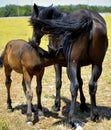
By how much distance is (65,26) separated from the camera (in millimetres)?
6812

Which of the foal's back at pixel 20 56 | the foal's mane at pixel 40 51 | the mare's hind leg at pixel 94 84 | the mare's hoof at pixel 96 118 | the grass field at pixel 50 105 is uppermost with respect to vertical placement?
the foal's mane at pixel 40 51

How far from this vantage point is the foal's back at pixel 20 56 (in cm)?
702

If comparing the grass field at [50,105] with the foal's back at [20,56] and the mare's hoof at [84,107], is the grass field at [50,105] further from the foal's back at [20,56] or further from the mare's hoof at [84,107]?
the foal's back at [20,56]

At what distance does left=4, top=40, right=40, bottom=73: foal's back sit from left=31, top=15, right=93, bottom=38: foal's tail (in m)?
0.54

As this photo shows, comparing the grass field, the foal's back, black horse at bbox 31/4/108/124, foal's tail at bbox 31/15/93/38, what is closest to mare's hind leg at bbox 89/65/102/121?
black horse at bbox 31/4/108/124

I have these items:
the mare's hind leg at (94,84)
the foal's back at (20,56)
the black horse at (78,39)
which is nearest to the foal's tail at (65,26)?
the black horse at (78,39)

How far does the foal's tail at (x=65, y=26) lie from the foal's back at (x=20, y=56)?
1.76 ft

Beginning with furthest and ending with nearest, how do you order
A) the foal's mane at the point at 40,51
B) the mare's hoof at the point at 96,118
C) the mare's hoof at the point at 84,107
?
the mare's hoof at the point at 84,107 < the mare's hoof at the point at 96,118 < the foal's mane at the point at 40,51

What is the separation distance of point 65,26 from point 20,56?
1.26 m

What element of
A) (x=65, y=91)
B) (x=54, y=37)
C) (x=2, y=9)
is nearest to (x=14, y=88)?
(x=65, y=91)

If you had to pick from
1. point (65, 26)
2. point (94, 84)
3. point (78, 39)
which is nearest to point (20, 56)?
point (65, 26)

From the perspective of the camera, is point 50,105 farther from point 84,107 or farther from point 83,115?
point 83,115

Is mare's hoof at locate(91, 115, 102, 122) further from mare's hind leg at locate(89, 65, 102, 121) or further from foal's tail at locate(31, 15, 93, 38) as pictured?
foal's tail at locate(31, 15, 93, 38)

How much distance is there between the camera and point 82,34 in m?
6.73
